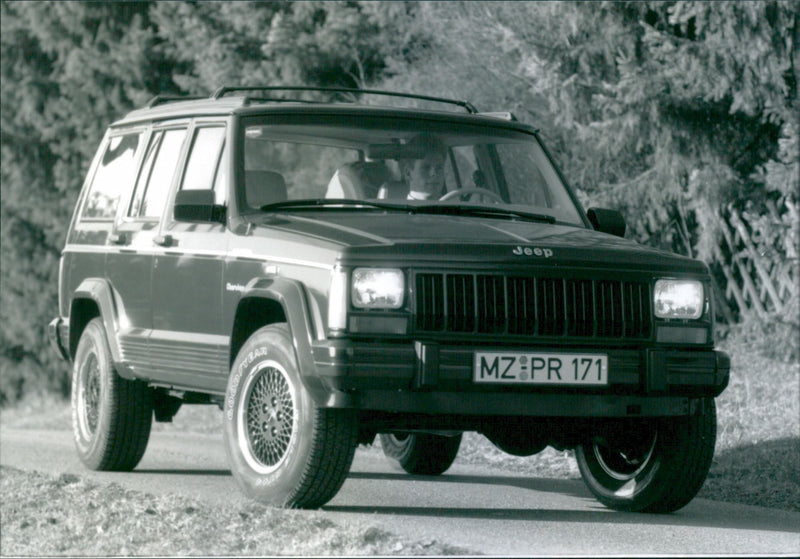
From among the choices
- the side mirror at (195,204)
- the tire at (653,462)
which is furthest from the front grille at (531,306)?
the side mirror at (195,204)

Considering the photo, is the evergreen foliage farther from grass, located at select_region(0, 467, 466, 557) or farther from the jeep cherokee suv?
grass, located at select_region(0, 467, 466, 557)

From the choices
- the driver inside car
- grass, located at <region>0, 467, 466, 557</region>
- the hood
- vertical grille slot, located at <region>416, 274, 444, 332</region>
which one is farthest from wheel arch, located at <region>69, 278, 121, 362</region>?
vertical grille slot, located at <region>416, 274, 444, 332</region>

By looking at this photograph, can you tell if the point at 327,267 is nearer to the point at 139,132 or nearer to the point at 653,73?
the point at 139,132

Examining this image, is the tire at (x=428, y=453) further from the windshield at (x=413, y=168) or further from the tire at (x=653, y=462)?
the windshield at (x=413, y=168)

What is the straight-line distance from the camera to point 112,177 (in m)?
10.4

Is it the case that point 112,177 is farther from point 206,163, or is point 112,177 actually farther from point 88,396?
point 206,163

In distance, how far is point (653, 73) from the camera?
14.2 metres

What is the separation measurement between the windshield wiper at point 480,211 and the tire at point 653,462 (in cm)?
117

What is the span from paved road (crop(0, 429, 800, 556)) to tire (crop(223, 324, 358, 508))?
0.25 m

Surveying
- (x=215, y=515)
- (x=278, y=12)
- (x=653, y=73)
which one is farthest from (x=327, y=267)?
(x=278, y=12)

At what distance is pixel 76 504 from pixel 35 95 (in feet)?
73.2

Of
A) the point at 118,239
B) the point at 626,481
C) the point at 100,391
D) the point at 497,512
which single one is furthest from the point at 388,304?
the point at 100,391

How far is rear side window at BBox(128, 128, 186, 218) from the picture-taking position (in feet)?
30.8

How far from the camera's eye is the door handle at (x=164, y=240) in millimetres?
8977
